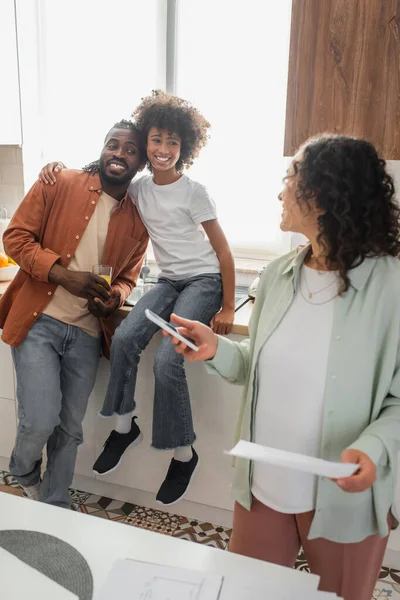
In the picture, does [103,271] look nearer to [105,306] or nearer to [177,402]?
[105,306]

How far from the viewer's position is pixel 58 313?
1.92 m

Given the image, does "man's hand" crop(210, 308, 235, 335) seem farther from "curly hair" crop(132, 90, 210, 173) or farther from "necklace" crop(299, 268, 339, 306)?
"necklace" crop(299, 268, 339, 306)

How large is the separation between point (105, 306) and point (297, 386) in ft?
2.97

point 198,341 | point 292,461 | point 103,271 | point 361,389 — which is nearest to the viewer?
point 292,461

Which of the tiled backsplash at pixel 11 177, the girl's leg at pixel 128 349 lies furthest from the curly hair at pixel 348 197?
the tiled backsplash at pixel 11 177

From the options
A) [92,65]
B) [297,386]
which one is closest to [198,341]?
[297,386]

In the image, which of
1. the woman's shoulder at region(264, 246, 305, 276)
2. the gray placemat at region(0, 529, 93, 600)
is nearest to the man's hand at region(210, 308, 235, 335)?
the woman's shoulder at region(264, 246, 305, 276)

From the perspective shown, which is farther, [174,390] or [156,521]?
[156,521]

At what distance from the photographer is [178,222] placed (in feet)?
6.31

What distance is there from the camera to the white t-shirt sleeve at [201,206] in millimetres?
1879

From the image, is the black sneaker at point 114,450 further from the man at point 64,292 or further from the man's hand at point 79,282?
the man's hand at point 79,282

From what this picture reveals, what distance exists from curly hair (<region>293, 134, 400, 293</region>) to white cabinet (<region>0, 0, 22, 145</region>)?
1813 mm

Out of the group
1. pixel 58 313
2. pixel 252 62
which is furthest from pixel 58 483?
pixel 252 62

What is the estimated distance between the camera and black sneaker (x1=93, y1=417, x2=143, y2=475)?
192 centimetres
